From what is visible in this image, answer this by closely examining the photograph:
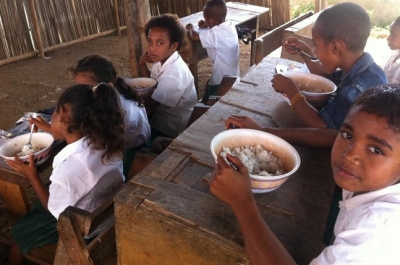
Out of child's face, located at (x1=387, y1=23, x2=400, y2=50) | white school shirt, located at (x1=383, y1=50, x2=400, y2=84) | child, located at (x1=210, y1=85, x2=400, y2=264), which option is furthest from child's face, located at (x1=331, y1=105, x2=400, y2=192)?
child's face, located at (x1=387, y1=23, x2=400, y2=50)

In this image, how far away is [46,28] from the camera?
5.90 m

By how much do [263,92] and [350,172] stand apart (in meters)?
1.02

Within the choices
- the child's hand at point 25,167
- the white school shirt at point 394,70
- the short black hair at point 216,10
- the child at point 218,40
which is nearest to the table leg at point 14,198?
the child's hand at point 25,167

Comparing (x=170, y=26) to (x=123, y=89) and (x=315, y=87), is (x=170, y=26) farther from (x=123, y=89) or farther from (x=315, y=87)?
(x=315, y=87)

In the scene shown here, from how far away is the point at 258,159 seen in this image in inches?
46.4

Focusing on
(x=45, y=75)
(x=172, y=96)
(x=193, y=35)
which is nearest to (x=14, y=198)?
(x=172, y=96)

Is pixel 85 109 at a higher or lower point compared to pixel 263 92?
higher

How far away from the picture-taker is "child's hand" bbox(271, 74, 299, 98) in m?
1.56

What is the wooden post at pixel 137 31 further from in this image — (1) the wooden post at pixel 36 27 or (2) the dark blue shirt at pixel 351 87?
(1) the wooden post at pixel 36 27

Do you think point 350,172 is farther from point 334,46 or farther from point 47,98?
point 47,98

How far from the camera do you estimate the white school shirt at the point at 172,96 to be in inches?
98.0

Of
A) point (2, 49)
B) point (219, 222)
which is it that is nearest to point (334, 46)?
point (219, 222)

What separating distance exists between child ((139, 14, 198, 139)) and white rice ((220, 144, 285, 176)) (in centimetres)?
135

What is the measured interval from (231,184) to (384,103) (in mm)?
428
